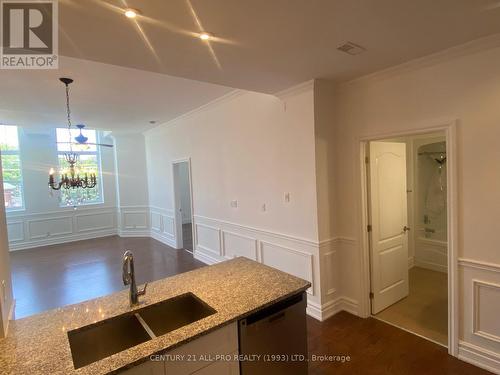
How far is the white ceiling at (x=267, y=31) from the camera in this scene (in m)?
1.62

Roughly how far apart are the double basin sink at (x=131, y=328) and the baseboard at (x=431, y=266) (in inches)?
173

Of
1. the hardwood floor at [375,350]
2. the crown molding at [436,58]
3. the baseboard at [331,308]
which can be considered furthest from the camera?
the baseboard at [331,308]

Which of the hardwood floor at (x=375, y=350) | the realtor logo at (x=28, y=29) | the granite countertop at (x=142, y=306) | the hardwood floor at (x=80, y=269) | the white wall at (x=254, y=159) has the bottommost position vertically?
the hardwood floor at (x=375, y=350)

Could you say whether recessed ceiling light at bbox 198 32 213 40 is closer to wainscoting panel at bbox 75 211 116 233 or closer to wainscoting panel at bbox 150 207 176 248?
wainscoting panel at bbox 150 207 176 248

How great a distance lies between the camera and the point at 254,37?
1.98 m

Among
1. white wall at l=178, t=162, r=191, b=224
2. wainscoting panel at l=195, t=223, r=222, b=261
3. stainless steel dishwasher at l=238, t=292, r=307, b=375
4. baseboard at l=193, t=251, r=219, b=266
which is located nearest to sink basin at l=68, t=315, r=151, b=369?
stainless steel dishwasher at l=238, t=292, r=307, b=375

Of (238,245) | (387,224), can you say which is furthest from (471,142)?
(238,245)

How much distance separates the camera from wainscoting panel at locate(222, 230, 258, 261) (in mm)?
4156

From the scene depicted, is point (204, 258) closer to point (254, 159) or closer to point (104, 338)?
point (254, 159)

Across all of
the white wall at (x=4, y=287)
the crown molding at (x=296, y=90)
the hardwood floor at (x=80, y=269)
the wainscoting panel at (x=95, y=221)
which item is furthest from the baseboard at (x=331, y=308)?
the wainscoting panel at (x=95, y=221)

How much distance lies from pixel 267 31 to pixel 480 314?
2.92 m

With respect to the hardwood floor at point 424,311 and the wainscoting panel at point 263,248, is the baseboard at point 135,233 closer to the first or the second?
the wainscoting panel at point 263,248

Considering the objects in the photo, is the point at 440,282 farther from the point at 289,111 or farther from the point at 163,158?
the point at 163,158

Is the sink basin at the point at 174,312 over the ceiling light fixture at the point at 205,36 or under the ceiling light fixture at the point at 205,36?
under
